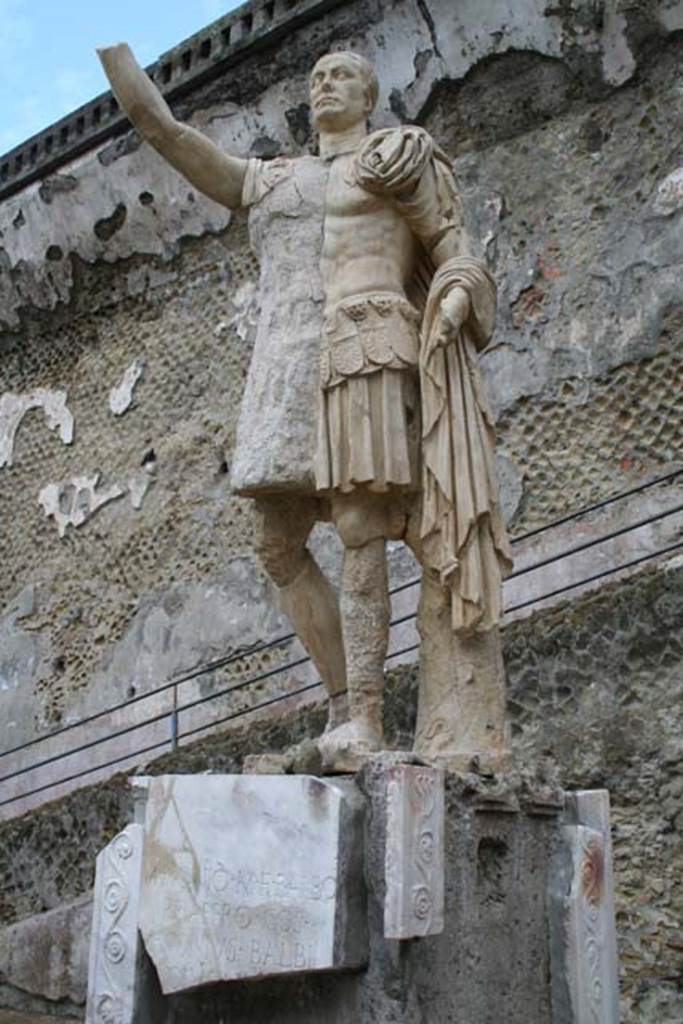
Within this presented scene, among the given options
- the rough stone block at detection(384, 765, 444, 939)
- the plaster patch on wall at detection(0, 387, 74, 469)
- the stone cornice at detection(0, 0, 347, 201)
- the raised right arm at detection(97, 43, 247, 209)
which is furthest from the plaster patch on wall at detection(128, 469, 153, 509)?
the rough stone block at detection(384, 765, 444, 939)

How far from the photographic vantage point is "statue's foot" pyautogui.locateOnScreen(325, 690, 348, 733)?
3.82 meters

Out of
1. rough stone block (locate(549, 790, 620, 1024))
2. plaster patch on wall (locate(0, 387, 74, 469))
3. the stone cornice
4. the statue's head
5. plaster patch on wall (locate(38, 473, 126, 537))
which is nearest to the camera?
rough stone block (locate(549, 790, 620, 1024))

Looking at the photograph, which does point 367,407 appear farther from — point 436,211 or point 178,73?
point 178,73

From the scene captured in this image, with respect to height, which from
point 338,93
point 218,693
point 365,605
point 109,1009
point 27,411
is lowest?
point 109,1009

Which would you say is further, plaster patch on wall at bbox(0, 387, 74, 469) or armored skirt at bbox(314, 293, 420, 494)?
plaster patch on wall at bbox(0, 387, 74, 469)

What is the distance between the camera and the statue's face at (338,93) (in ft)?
13.3

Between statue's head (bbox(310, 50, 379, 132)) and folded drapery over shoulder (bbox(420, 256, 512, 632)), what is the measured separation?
2.01 feet

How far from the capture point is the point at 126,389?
10125mm

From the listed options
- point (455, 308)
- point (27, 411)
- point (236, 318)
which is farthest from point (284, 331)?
point (27, 411)


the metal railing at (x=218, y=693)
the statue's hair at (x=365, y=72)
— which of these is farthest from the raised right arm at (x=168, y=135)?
the metal railing at (x=218, y=693)

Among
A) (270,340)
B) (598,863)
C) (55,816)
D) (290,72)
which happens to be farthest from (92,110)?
(598,863)

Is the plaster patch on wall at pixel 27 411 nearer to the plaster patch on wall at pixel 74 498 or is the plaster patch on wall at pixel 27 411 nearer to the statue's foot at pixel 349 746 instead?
the plaster patch on wall at pixel 74 498

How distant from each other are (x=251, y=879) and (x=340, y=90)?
2.30 meters

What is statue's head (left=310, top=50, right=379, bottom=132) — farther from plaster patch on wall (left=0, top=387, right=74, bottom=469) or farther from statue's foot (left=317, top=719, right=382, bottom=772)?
plaster patch on wall (left=0, top=387, right=74, bottom=469)
